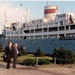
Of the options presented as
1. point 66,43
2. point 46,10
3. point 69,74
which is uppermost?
point 46,10

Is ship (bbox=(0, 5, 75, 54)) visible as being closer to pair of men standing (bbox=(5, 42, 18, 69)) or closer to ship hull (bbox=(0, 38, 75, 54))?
ship hull (bbox=(0, 38, 75, 54))

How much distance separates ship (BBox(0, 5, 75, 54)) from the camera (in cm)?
3562

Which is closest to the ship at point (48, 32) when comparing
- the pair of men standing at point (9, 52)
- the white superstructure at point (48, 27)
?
the white superstructure at point (48, 27)

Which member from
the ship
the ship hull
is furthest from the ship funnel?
the ship hull

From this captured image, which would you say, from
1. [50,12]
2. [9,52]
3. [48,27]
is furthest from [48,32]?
[9,52]

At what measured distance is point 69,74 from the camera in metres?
8.16

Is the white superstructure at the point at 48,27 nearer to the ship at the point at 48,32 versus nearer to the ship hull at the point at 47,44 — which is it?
the ship at the point at 48,32

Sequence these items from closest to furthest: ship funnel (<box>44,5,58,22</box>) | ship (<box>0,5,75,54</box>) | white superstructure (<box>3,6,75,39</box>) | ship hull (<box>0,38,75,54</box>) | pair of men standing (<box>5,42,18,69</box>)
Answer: pair of men standing (<box>5,42,18,69</box>) < ship hull (<box>0,38,75,54</box>) < ship (<box>0,5,75,54</box>) < white superstructure (<box>3,6,75,39</box>) < ship funnel (<box>44,5,58,22</box>)

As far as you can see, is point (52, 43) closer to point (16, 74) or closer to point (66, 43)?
point (66, 43)

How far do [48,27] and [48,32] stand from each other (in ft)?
3.45

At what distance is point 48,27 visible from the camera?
40.7 m

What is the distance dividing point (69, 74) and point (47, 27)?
32916 millimetres

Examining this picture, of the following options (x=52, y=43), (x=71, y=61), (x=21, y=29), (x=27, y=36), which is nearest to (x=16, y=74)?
(x=71, y=61)

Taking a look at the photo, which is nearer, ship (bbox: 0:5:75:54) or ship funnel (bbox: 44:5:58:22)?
ship (bbox: 0:5:75:54)
